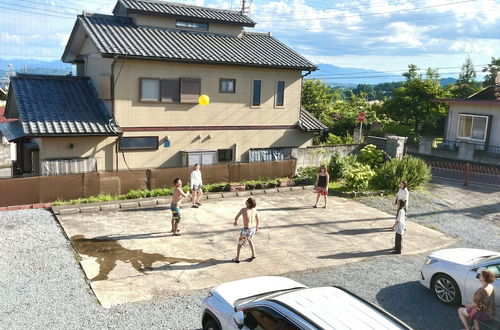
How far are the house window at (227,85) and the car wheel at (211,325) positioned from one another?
50.3 feet

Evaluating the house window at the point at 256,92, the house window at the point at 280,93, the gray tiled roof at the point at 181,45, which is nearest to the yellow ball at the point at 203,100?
the gray tiled roof at the point at 181,45

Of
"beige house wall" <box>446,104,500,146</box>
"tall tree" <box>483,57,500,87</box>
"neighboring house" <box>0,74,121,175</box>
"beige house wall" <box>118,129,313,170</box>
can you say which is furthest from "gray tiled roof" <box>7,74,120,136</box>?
"tall tree" <box>483,57,500,87</box>

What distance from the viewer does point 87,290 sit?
9.53 metres

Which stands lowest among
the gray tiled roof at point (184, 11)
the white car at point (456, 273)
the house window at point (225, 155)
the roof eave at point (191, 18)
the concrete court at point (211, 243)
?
the concrete court at point (211, 243)

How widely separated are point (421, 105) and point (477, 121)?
5.75m

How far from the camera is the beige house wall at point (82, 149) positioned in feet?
57.5

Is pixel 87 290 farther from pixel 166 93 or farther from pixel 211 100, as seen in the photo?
pixel 211 100

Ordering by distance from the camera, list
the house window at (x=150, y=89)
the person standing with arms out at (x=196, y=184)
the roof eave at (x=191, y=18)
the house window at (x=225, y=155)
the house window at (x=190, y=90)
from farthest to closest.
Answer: the house window at (x=225, y=155) → the roof eave at (x=191, y=18) → the house window at (x=190, y=90) → the house window at (x=150, y=89) → the person standing with arms out at (x=196, y=184)

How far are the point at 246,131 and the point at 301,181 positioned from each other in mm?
3971

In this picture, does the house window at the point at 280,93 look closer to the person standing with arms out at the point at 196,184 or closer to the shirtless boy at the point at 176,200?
the person standing with arms out at the point at 196,184

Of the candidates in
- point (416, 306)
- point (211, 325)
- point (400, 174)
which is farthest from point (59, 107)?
Result: point (416, 306)

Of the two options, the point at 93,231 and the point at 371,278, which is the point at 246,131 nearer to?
the point at 93,231

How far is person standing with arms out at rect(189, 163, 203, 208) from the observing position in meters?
16.2

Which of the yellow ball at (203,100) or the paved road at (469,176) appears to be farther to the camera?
the paved road at (469,176)
